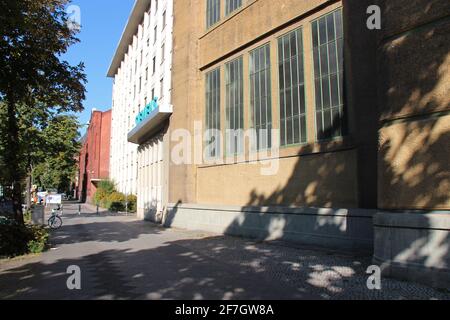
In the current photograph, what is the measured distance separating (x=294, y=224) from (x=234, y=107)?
7.24 meters

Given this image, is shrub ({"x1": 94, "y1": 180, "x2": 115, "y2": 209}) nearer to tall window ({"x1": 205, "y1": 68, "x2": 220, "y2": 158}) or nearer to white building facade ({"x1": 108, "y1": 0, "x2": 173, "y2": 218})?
white building facade ({"x1": 108, "y1": 0, "x2": 173, "y2": 218})

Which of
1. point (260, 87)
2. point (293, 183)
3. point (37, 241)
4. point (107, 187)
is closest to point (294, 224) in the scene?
point (293, 183)

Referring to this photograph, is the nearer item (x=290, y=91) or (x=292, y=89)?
(x=292, y=89)

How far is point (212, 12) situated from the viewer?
72.1ft

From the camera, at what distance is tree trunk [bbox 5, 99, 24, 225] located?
41.8 ft

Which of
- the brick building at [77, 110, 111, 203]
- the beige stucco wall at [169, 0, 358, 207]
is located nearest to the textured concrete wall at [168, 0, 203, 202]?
the beige stucco wall at [169, 0, 358, 207]

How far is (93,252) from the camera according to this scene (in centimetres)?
1302

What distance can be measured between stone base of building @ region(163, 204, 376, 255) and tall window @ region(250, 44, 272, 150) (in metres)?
2.98

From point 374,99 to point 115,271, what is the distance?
8.66 metres

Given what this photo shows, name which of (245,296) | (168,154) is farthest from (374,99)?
(168,154)

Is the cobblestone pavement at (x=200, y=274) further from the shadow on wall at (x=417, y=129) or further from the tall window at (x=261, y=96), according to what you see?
the tall window at (x=261, y=96)

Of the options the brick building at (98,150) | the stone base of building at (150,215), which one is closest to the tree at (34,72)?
the stone base of building at (150,215)

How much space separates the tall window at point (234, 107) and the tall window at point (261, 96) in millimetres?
921

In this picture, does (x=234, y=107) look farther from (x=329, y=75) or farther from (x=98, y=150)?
(x=98, y=150)
